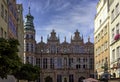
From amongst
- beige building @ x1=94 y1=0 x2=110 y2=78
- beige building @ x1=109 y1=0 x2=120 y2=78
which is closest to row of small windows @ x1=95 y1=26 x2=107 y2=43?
beige building @ x1=94 y1=0 x2=110 y2=78

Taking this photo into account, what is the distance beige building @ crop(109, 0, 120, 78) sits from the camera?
40.7 meters

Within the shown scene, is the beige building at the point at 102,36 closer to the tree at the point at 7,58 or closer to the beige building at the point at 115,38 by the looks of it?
the beige building at the point at 115,38

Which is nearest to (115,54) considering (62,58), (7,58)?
(7,58)

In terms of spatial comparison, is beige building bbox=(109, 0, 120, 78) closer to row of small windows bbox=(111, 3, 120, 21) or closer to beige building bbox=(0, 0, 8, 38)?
row of small windows bbox=(111, 3, 120, 21)

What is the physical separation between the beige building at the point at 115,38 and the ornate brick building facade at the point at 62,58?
43084 mm

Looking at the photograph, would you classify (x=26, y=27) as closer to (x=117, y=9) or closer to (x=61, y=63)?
(x=61, y=63)

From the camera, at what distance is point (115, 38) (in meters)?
41.0

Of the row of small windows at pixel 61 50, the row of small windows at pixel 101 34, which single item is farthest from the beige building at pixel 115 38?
the row of small windows at pixel 61 50

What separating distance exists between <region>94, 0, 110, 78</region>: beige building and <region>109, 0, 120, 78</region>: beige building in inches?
147

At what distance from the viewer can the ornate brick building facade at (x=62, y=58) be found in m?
89.3

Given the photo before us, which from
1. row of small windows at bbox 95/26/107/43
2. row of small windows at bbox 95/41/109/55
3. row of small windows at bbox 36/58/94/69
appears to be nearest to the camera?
row of small windows at bbox 95/41/109/55

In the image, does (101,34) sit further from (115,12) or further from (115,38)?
(115,38)

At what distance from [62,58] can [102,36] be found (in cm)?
3652

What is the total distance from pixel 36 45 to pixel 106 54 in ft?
Answer: 136
